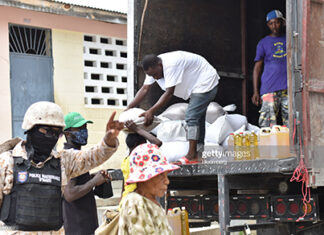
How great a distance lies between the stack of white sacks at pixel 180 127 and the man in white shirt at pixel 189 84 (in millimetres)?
149

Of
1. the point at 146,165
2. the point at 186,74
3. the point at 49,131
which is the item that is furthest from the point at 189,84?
the point at 146,165

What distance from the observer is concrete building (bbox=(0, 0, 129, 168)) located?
345 inches

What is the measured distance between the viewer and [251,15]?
7.60 meters

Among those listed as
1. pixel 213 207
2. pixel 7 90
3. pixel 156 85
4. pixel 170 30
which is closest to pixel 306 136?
pixel 213 207

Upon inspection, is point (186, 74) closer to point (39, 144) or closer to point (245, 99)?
point (245, 99)

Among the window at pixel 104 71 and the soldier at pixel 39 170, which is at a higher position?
the window at pixel 104 71

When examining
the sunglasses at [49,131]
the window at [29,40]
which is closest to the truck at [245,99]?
the sunglasses at [49,131]

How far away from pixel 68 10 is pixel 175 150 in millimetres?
4740

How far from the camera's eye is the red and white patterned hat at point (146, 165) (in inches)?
106

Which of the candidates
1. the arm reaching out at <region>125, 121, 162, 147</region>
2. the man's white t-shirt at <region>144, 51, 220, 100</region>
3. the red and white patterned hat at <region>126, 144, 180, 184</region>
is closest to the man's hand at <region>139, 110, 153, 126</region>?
the arm reaching out at <region>125, 121, 162, 147</region>

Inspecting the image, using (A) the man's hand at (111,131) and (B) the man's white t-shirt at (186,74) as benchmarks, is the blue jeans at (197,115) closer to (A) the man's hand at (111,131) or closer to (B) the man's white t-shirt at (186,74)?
(B) the man's white t-shirt at (186,74)

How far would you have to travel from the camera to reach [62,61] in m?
9.27

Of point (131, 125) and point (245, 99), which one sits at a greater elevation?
point (245, 99)

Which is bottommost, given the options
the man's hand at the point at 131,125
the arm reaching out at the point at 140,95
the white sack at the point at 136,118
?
the man's hand at the point at 131,125
